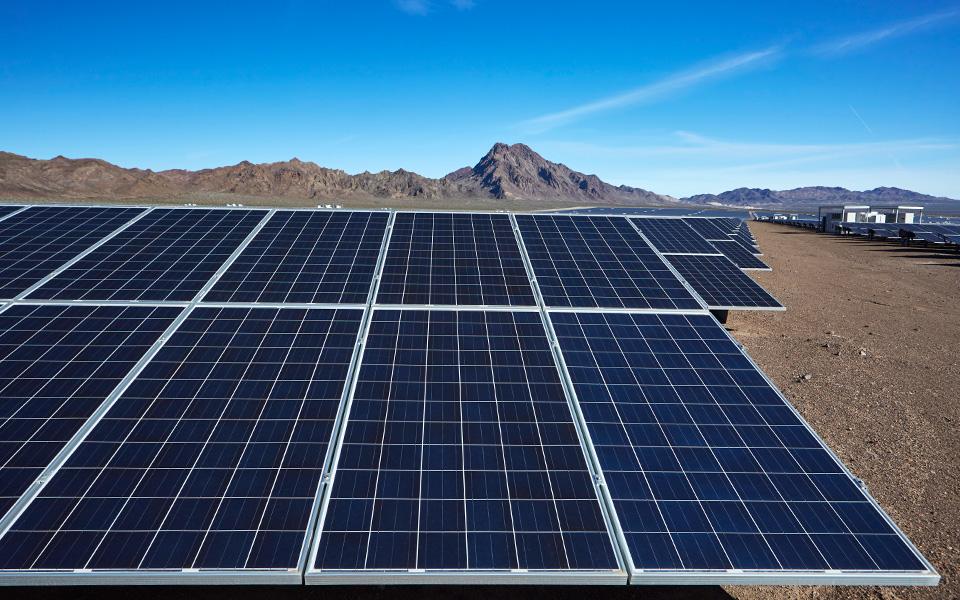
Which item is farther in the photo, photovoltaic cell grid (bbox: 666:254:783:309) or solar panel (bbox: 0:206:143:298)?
photovoltaic cell grid (bbox: 666:254:783:309)

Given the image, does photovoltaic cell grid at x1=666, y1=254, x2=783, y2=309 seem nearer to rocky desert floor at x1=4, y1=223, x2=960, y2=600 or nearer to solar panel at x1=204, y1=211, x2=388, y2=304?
rocky desert floor at x1=4, y1=223, x2=960, y2=600

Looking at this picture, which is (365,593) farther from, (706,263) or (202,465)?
(706,263)

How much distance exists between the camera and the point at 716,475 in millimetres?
9000

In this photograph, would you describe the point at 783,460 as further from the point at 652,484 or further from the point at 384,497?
the point at 384,497

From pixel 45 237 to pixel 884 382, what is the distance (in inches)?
1263

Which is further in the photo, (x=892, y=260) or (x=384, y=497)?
(x=892, y=260)

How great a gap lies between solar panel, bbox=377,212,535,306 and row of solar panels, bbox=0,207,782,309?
57 millimetres

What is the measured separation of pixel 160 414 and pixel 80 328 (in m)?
4.62

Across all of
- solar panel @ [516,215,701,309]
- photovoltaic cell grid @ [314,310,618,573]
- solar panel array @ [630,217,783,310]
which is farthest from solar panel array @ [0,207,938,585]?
solar panel array @ [630,217,783,310]

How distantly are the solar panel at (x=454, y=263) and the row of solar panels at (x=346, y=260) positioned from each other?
57mm

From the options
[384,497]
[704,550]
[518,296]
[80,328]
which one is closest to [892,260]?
[518,296]

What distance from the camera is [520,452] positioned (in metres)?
9.24

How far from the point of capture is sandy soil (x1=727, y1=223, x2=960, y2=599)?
11727 millimetres

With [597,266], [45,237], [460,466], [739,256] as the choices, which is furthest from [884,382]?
[45,237]
